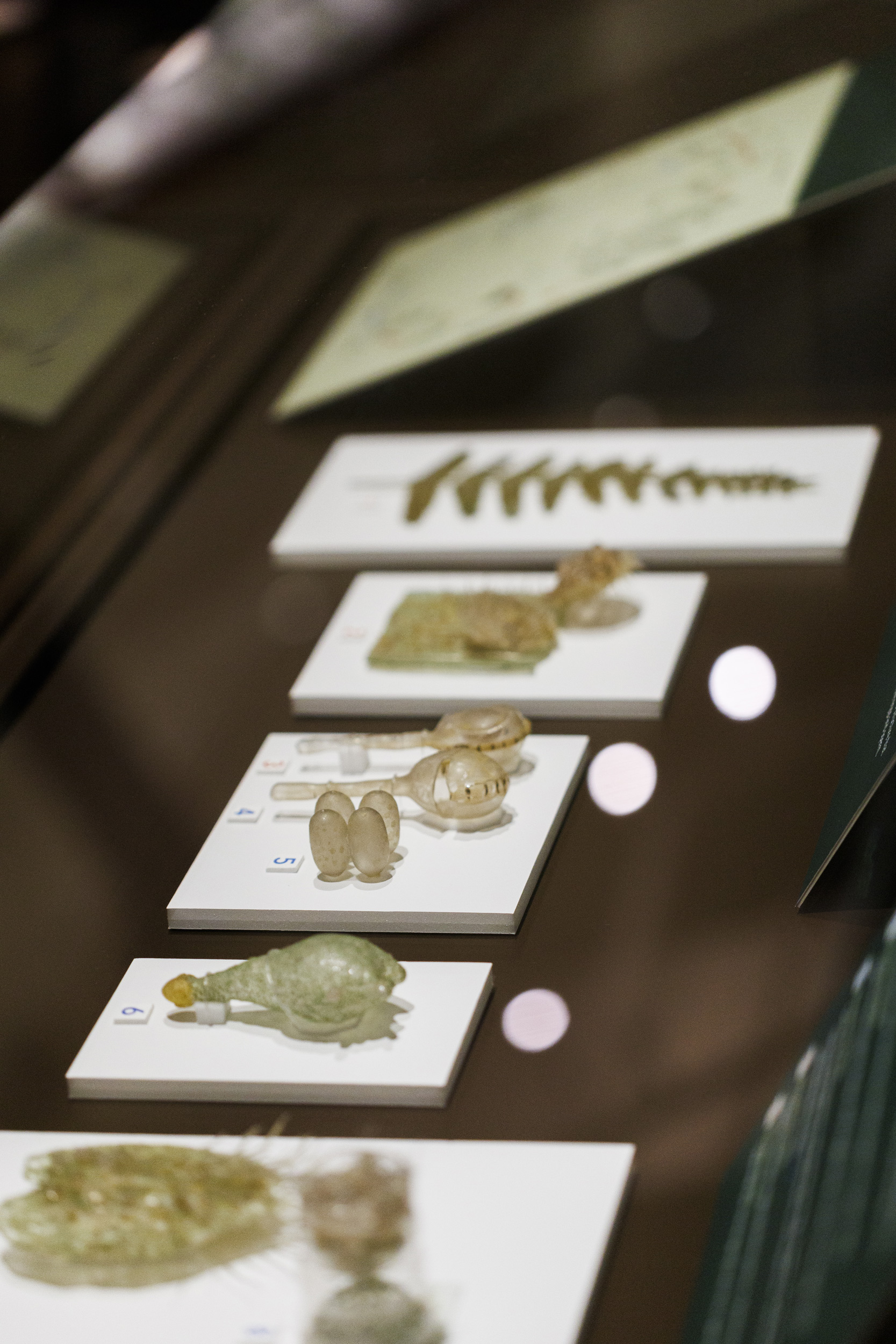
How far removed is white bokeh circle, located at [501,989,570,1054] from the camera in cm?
102

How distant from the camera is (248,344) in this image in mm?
2057

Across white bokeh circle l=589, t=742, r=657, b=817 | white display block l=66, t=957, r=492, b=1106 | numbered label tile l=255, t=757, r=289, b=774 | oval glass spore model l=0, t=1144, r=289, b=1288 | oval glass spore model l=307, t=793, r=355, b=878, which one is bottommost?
oval glass spore model l=0, t=1144, r=289, b=1288

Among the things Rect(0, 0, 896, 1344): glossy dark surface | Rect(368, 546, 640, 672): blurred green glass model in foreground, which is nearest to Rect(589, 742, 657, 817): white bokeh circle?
Rect(0, 0, 896, 1344): glossy dark surface

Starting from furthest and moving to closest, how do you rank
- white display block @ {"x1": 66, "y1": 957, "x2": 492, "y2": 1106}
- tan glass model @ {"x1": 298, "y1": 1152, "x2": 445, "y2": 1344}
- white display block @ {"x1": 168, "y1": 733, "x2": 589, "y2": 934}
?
white display block @ {"x1": 168, "y1": 733, "x2": 589, "y2": 934} → white display block @ {"x1": 66, "y1": 957, "x2": 492, "y2": 1106} → tan glass model @ {"x1": 298, "y1": 1152, "x2": 445, "y2": 1344}

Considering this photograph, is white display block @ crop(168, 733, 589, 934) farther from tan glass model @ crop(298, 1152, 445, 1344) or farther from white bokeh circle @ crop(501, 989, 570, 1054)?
tan glass model @ crop(298, 1152, 445, 1344)

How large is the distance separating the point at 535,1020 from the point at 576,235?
93 centimetres


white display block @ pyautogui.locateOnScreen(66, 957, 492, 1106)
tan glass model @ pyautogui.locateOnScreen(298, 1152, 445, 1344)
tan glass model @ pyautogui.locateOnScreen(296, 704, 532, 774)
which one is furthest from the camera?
tan glass model @ pyautogui.locateOnScreen(296, 704, 532, 774)

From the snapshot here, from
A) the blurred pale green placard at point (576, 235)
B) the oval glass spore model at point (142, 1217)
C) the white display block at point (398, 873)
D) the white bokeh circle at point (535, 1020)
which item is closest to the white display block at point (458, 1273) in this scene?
the oval glass spore model at point (142, 1217)

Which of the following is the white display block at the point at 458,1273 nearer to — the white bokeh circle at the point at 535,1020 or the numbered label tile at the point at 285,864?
the white bokeh circle at the point at 535,1020

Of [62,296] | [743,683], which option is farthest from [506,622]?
[62,296]

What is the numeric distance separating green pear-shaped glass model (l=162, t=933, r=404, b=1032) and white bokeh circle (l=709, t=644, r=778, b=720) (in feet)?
1.52

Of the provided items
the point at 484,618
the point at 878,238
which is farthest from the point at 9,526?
the point at 878,238

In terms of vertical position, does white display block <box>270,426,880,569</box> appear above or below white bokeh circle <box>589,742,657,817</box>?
above

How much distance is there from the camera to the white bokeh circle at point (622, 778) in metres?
1.25
